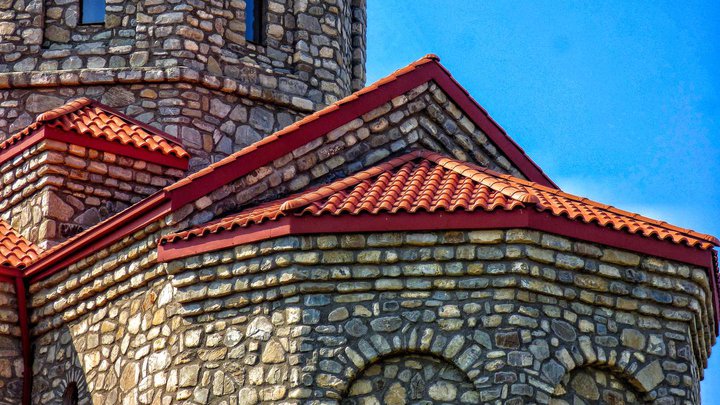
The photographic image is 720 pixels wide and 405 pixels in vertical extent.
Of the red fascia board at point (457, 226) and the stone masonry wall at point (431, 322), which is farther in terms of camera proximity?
the red fascia board at point (457, 226)

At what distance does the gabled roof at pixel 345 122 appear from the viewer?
13969 millimetres

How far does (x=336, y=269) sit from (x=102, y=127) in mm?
4584

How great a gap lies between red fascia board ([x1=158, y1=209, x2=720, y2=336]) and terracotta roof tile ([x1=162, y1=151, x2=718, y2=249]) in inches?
2.0

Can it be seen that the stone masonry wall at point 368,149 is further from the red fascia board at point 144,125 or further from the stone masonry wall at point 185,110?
the stone masonry wall at point 185,110

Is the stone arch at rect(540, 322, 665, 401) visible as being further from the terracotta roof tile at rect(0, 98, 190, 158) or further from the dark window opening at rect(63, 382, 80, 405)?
the terracotta roof tile at rect(0, 98, 190, 158)

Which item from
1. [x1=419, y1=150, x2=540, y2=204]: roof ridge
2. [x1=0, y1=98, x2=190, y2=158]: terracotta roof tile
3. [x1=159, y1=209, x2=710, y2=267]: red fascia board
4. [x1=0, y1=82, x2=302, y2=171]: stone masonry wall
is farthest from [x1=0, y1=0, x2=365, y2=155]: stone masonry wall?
[x1=159, y1=209, x2=710, y2=267]: red fascia board

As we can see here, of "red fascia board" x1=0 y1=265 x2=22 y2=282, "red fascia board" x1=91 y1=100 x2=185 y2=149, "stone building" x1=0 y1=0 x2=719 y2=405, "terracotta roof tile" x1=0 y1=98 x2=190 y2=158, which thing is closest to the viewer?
"stone building" x1=0 y1=0 x2=719 y2=405

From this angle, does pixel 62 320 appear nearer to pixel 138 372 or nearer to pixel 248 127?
pixel 138 372

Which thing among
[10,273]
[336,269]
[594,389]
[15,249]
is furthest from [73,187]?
[594,389]

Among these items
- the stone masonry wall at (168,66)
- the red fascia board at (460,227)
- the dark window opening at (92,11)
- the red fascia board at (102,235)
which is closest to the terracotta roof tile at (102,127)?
the stone masonry wall at (168,66)

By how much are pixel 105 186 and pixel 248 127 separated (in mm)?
2137

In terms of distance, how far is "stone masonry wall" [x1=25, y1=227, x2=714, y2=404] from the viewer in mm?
12594

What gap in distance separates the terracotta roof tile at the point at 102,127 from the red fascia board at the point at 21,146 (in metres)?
0.04

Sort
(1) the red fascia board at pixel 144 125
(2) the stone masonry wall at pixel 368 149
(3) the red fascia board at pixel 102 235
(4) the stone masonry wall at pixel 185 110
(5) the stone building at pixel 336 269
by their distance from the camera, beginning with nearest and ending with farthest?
(5) the stone building at pixel 336 269, (3) the red fascia board at pixel 102 235, (2) the stone masonry wall at pixel 368 149, (1) the red fascia board at pixel 144 125, (4) the stone masonry wall at pixel 185 110
